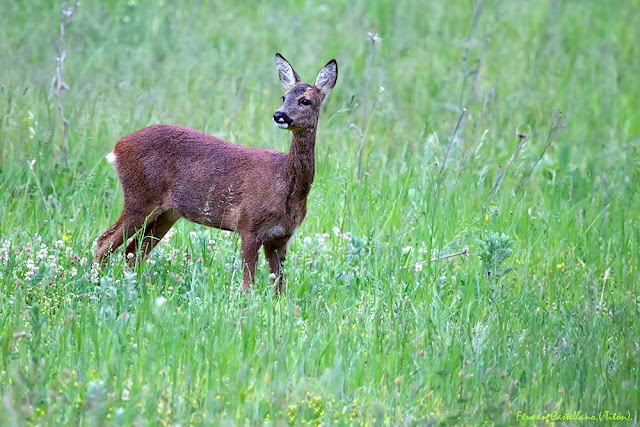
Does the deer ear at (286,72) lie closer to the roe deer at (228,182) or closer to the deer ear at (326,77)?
the roe deer at (228,182)

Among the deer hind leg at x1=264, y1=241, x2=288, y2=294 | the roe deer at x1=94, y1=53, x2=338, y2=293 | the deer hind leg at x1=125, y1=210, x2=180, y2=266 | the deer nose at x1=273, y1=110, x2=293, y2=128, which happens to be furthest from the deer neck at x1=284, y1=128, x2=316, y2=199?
the deer hind leg at x1=125, y1=210, x2=180, y2=266

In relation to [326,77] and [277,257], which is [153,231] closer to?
[277,257]

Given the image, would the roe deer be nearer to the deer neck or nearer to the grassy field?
the deer neck

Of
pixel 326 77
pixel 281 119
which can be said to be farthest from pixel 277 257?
pixel 326 77

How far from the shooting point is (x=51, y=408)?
2.97 meters

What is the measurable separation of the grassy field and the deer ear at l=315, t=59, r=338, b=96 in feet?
3.10

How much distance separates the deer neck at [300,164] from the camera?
4.76m

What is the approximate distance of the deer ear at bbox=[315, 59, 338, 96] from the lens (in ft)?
16.0

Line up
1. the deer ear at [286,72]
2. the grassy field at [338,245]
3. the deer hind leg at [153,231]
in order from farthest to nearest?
the deer hind leg at [153,231] → the deer ear at [286,72] → the grassy field at [338,245]

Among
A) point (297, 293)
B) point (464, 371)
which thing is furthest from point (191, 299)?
point (464, 371)

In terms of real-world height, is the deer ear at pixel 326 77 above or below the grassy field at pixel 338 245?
above

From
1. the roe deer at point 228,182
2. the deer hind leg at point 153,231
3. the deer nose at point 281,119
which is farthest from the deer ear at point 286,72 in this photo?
the deer hind leg at point 153,231

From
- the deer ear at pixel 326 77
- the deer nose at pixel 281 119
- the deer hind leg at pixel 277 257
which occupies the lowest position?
the deer hind leg at pixel 277 257

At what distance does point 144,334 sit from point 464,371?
159 cm
